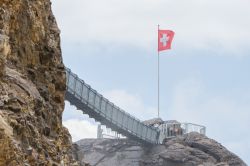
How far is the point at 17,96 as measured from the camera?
11531mm

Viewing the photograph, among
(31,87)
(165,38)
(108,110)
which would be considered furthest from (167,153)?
(31,87)

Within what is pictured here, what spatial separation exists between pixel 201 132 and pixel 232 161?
262 inches

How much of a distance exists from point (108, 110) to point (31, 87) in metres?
50.9

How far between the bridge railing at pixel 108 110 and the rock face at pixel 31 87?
38222 millimetres

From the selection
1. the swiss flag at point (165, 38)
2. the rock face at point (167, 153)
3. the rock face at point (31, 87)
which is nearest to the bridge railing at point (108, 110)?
the rock face at point (167, 153)

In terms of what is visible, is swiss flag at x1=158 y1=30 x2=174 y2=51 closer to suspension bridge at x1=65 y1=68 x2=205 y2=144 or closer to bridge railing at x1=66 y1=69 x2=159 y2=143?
suspension bridge at x1=65 y1=68 x2=205 y2=144

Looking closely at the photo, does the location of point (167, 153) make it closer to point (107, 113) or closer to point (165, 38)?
point (107, 113)

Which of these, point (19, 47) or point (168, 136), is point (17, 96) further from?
point (168, 136)

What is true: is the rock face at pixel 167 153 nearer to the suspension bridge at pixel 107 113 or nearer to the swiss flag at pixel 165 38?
the suspension bridge at pixel 107 113

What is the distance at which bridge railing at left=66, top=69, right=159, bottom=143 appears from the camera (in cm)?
5582

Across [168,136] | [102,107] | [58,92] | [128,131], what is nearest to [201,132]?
[168,136]

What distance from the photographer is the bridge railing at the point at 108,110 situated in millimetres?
55816

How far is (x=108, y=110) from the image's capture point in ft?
209

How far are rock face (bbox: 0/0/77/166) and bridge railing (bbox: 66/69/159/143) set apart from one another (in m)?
38.2
